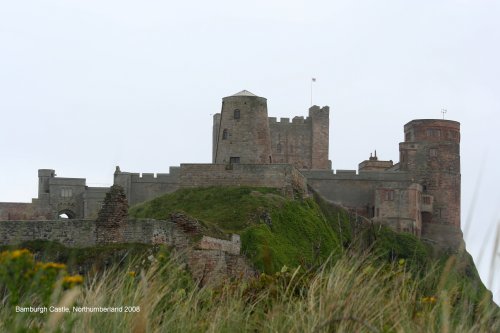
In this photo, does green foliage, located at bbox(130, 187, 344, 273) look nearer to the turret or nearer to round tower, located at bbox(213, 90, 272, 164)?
round tower, located at bbox(213, 90, 272, 164)

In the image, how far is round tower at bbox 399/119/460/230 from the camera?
59438 millimetres

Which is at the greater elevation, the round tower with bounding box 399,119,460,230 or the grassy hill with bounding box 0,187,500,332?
the round tower with bounding box 399,119,460,230

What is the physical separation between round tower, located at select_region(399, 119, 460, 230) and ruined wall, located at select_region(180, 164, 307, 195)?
17929mm

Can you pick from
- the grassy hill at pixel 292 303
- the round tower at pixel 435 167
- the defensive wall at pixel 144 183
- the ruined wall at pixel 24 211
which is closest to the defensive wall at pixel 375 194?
the round tower at pixel 435 167

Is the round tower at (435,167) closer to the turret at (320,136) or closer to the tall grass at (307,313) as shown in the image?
the turret at (320,136)

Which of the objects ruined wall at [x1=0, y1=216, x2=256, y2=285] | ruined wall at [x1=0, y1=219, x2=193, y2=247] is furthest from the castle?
ruined wall at [x1=0, y1=219, x2=193, y2=247]

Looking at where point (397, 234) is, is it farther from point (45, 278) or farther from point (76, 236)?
point (45, 278)

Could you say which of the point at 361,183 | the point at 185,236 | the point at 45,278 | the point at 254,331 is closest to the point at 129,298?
the point at 254,331

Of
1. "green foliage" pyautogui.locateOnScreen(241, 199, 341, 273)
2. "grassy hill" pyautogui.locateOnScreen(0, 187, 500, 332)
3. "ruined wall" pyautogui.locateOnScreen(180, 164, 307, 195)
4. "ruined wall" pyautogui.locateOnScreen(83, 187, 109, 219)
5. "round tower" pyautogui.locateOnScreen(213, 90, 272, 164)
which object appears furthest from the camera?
"ruined wall" pyautogui.locateOnScreen(83, 187, 109, 219)

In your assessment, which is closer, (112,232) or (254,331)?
(254,331)

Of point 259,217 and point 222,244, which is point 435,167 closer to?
point 259,217

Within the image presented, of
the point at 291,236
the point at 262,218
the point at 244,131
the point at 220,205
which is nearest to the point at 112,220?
the point at 262,218

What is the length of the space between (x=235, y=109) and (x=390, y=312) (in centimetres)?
3677

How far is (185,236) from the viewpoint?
28.6 metres
